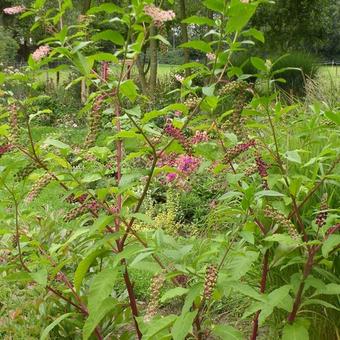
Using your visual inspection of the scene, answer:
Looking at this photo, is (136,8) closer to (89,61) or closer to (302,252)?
(89,61)

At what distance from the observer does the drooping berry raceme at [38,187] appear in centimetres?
203

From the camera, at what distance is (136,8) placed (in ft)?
5.97

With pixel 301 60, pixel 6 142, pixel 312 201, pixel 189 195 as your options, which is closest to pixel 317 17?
pixel 301 60

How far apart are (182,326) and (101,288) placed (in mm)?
334

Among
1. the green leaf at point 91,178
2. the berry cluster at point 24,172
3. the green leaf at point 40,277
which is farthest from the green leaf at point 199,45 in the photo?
the green leaf at point 40,277

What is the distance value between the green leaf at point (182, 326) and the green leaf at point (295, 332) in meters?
0.42

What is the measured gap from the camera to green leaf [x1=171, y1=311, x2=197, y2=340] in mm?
1893

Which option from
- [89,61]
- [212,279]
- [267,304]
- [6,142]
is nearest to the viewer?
[212,279]

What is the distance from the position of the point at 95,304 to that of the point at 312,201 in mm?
1544

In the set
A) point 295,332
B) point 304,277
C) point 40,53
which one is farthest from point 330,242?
point 40,53

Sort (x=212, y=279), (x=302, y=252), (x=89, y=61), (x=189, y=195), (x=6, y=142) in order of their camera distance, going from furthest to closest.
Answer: (x=189, y=195)
(x=302, y=252)
(x=6, y=142)
(x=89, y=61)
(x=212, y=279)

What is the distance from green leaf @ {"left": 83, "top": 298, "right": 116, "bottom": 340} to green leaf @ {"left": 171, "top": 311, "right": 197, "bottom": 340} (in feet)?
1.08

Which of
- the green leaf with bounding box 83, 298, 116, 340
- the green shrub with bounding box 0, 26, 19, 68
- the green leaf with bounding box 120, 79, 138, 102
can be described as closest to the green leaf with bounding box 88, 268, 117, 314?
the green leaf with bounding box 83, 298, 116, 340

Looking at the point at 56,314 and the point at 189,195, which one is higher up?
the point at 56,314
